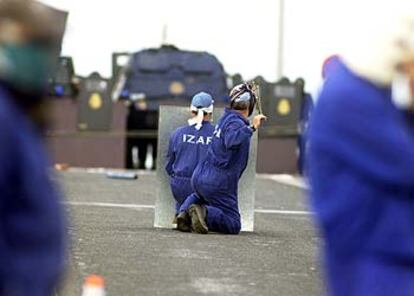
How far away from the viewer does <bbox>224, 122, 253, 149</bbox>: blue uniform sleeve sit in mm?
14211

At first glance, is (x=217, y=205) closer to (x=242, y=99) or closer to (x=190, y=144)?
(x=190, y=144)

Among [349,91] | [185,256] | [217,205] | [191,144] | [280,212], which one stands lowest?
[280,212]

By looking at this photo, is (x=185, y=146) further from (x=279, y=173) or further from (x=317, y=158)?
(x=279, y=173)

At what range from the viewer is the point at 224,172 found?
14.6 metres

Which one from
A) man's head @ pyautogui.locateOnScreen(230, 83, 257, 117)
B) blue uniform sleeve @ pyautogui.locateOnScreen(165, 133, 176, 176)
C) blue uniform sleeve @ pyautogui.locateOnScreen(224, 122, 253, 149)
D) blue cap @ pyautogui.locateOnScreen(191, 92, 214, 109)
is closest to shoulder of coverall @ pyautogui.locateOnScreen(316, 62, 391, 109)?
blue uniform sleeve @ pyautogui.locateOnScreen(224, 122, 253, 149)

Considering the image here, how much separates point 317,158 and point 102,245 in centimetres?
835

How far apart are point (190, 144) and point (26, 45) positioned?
10.6m

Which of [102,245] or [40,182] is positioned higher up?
[40,182]

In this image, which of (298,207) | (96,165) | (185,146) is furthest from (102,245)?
(96,165)

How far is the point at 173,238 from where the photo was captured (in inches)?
561

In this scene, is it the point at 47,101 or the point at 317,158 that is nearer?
the point at 47,101

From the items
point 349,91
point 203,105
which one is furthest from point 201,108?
point 349,91

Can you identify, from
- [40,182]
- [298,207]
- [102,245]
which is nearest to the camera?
[40,182]

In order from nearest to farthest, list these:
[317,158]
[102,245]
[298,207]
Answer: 1. [317,158]
2. [102,245]
3. [298,207]
